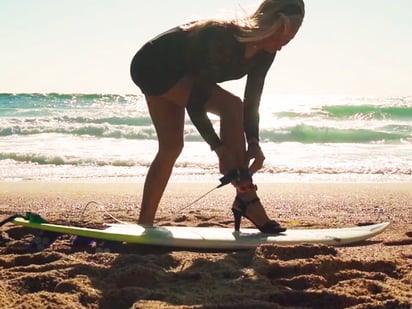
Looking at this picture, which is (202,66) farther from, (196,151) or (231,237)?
(196,151)

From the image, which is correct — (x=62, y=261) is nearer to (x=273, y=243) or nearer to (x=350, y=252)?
(x=273, y=243)

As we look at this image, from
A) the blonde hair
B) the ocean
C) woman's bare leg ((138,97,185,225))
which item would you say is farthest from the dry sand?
the ocean

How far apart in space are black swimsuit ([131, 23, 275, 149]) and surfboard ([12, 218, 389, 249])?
0.53 m

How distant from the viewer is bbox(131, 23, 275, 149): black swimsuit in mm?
3389

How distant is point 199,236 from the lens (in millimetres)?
3574

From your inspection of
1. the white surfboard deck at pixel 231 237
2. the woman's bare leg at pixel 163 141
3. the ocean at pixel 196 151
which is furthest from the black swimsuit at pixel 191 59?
the ocean at pixel 196 151

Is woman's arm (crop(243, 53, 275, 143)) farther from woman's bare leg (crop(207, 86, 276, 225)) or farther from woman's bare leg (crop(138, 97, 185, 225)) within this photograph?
woman's bare leg (crop(138, 97, 185, 225))

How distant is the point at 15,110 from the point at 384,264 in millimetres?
24430

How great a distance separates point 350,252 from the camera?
3.44 meters

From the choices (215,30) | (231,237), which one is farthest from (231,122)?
(231,237)

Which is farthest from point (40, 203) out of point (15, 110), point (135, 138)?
point (15, 110)

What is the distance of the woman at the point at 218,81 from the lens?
3.41 meters

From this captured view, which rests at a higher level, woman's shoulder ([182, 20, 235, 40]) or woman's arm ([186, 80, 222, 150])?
woman's shoulder ([182, 20, 235, 40])

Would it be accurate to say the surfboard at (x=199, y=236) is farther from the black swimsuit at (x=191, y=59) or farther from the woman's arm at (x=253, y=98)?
the black swimsuit at (x=191, y=59)
